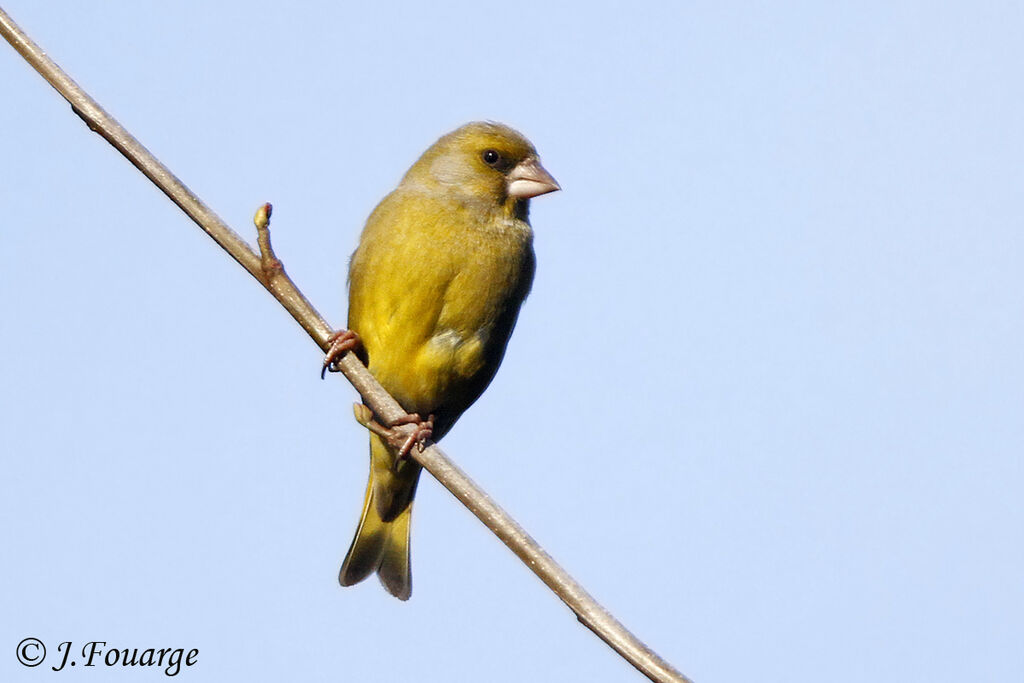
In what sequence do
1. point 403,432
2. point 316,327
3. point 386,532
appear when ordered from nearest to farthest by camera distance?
1. point 316,327
2. point 403,432
3. point 386,532

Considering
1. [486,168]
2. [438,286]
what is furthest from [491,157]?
[438,286]

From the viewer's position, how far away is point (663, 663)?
271 centimetres

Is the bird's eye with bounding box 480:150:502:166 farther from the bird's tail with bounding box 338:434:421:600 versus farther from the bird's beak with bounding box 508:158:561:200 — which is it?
the bird's tail with bounding box 338:434:421:600

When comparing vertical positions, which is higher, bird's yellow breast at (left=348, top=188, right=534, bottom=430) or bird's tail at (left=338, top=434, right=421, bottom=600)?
bird's yellow breast at (left=348, top=188, right=534, bottom=430)

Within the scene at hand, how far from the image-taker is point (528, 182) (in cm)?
570

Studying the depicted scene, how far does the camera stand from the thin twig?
2.81 m

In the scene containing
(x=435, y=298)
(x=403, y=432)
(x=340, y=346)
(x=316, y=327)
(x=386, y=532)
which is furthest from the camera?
(x=386, y=532)

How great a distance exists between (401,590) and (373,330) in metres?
1.31

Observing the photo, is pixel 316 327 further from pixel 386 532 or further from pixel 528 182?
pixel 386 532

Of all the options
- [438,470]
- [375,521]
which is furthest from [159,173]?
[375,521]

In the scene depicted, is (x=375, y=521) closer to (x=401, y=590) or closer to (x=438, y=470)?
(x=401, y=590)

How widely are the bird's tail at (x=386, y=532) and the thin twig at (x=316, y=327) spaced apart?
7.16 feet

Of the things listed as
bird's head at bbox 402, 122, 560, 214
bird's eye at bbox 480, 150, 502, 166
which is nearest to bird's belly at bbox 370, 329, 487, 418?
bird's head at bbox 402, 122, 560, 214

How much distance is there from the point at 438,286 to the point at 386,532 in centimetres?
137
